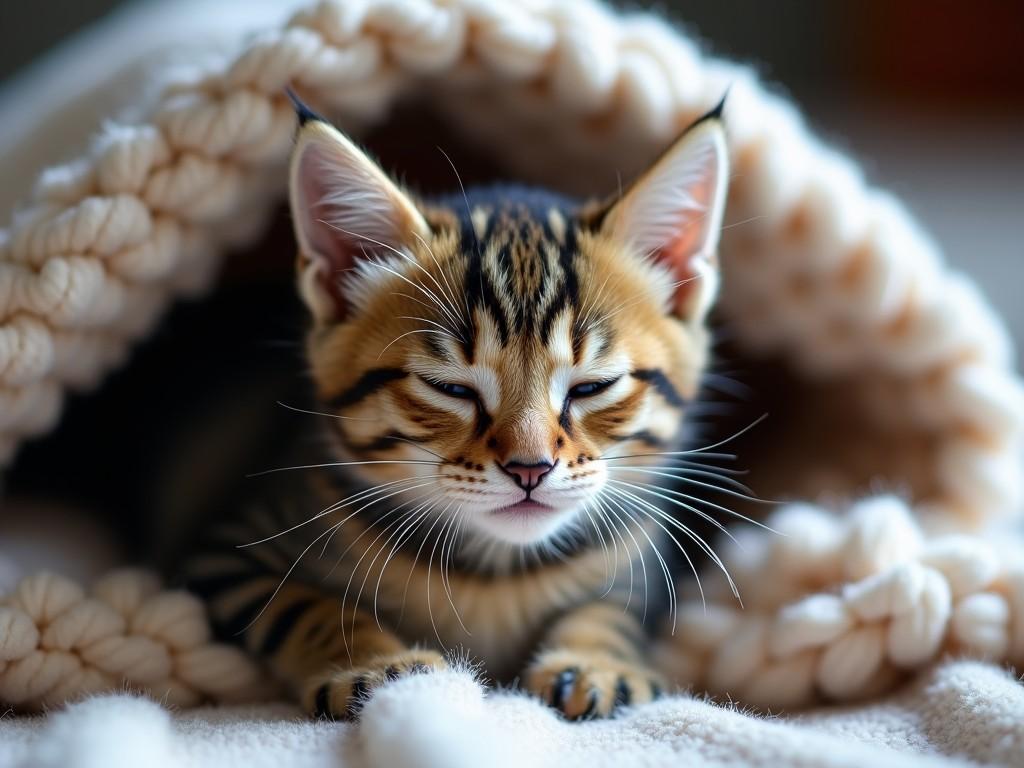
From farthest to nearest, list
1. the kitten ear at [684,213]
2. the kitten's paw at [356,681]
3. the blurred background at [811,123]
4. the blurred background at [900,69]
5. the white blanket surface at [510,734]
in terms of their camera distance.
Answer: the blurred background at [900,69]
the blurred background at [811,123]
the kitten ear at [684,213]
the kitten's paw at [356,681]
the white blanket surface at [510,734]

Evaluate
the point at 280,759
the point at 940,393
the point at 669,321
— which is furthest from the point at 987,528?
the point at 280,759

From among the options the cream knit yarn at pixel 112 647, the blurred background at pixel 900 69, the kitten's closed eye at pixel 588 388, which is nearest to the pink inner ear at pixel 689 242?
the kitten's closed eye at pixel 588 388

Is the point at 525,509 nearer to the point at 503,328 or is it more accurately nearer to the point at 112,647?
the point at 503,328

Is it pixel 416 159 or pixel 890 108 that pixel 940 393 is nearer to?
pixel 416 159

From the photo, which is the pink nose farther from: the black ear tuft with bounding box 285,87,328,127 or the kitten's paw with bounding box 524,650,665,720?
the black ear tuft with bounding box 285,87,328,127

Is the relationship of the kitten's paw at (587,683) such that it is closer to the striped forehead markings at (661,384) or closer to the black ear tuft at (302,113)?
the striped forehead markings at (661,384)

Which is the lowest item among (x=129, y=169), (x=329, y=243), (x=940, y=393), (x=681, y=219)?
(x=940, y=393)

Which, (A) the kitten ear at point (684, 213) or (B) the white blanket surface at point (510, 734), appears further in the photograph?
(A) the kitten ear at point (684, 213)

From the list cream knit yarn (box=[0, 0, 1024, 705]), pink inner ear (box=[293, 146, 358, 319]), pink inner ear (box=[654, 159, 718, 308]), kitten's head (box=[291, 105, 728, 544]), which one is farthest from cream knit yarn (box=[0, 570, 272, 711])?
pink inner ear (box=[654, 159, 718, 308])

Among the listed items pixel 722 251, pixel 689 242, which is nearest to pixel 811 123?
pixel 722 251
